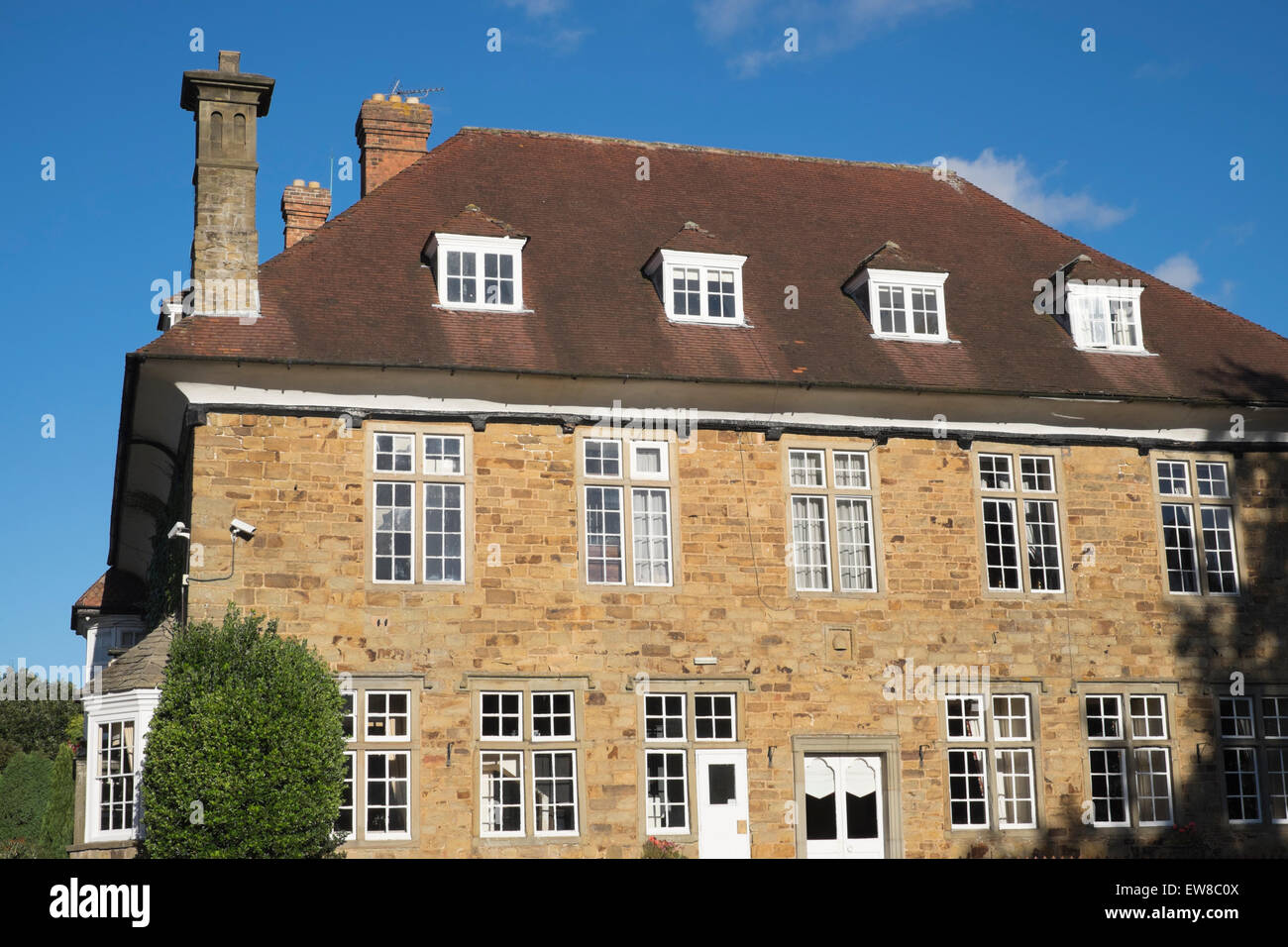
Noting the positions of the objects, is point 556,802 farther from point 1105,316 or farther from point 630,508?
point 1105,316

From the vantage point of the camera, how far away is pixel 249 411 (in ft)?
62.7

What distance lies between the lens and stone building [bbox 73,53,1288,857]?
19.0 meters

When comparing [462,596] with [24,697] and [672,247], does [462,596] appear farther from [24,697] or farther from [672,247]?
[24,697]

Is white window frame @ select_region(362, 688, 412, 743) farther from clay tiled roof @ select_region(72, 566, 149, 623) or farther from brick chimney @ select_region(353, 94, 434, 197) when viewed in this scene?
clay tiled roof @ select_region(72, 566, 149, 623)

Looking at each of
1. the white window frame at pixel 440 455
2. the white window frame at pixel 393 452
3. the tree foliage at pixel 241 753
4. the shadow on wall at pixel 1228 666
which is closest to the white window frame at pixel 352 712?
the tree foliage at pixel 241 753

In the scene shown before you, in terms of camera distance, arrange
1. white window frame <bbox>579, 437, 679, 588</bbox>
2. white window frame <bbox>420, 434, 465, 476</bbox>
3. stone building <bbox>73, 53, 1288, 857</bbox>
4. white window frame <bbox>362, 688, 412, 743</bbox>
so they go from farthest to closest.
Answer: white window frame <bbox>579, 437, 679, 588</bbox> < white window frame <bbox>420, 434, 465, 476</bbox> < stone building <bbox>73, 53, 1288, 857</bbox> < white window frame <bbox>362, 688, 412, 743</bbox>

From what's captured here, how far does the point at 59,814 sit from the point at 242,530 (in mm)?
13480

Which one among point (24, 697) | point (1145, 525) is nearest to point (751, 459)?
point (1145, 525)

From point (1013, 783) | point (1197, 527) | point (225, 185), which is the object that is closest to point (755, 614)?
point (1013, 783)

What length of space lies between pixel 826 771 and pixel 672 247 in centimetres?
779

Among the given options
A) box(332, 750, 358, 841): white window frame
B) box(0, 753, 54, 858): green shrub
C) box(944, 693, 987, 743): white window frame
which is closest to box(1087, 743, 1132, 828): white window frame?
box(944, 693, 987, 743): white window frame

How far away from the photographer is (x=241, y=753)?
16672mm

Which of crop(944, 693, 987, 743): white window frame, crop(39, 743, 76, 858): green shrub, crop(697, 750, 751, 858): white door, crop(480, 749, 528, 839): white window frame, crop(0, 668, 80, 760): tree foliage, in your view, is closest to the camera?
crop(480, 749, 528, 839): white window frame

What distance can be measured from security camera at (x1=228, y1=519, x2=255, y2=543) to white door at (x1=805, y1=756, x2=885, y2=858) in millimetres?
7964
